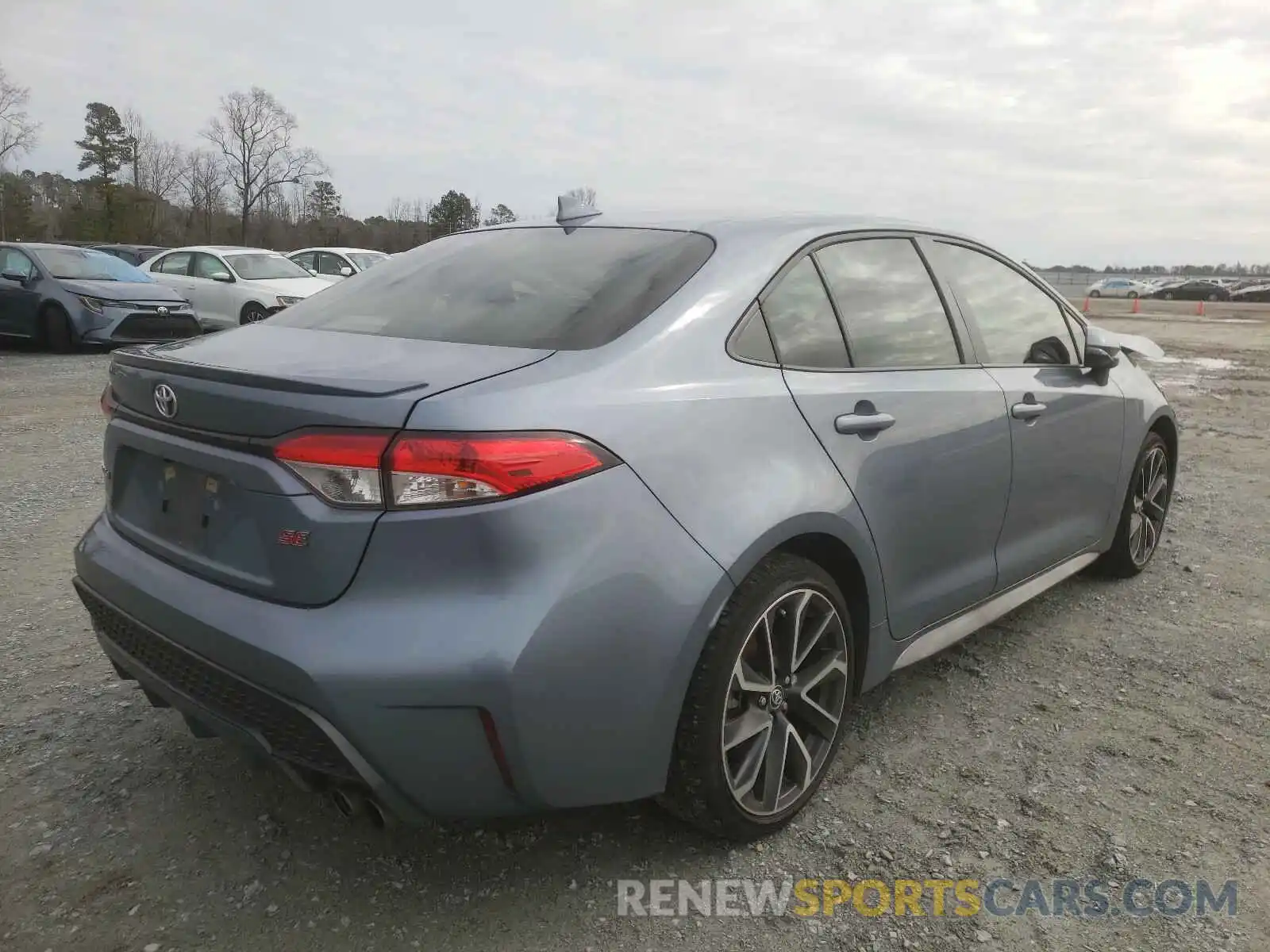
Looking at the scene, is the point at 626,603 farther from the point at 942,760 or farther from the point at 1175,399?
the point at 1175,399

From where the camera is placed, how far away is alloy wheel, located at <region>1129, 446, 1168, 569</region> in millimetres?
4406

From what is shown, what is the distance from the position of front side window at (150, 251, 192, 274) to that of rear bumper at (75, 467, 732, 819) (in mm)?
14783

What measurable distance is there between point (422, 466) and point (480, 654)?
1.24ft

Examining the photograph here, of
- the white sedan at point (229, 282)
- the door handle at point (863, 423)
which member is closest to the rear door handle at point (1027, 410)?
the door handle at point (863, 423)

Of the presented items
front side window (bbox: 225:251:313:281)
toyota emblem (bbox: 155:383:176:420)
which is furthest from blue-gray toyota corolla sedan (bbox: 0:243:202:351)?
toyota emblem (bbox: 155:383:176:420)

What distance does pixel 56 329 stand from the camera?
12.7 meters

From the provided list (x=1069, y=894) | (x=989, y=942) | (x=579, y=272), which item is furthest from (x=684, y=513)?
(x=1069, y=894)

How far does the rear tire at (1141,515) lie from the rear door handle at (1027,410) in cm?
117

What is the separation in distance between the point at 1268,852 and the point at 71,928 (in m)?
2.89

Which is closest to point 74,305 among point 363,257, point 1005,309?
point 363,257

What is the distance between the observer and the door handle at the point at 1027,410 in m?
3.27

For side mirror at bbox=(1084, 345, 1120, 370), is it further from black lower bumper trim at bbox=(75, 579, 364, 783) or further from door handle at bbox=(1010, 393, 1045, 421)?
black lower bumper trim at bbox=(75, 579, 364, 783)

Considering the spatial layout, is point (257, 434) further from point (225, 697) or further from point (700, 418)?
point (700, 418)

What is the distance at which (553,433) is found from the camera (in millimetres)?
1927
